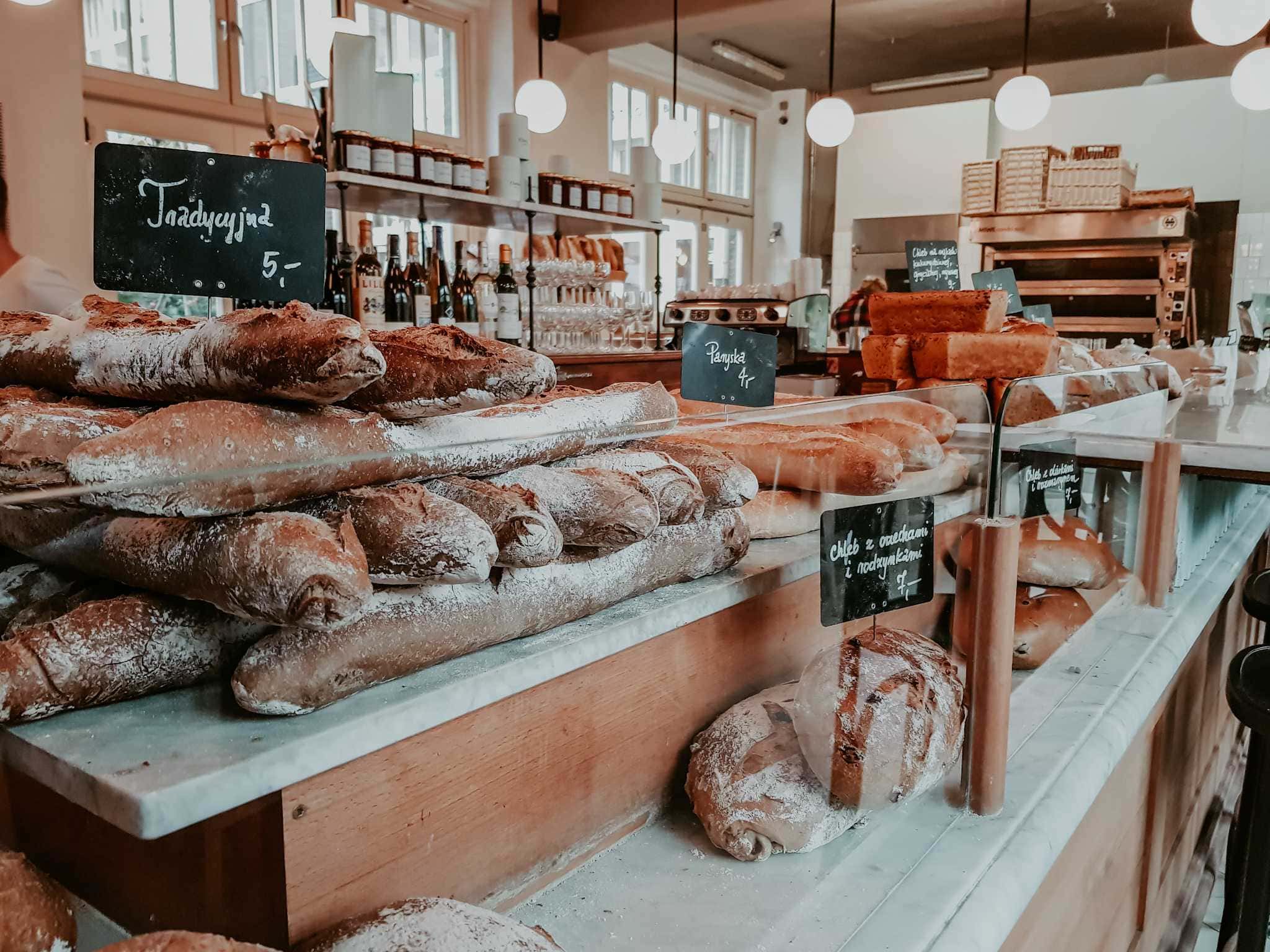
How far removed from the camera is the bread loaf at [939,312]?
7.34 feet

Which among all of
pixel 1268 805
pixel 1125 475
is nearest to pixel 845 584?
pixel 1125 475

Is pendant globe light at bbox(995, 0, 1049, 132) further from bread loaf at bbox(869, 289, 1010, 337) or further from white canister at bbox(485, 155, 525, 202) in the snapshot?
bread loaf at bbox(869, 289, 1010, 337)

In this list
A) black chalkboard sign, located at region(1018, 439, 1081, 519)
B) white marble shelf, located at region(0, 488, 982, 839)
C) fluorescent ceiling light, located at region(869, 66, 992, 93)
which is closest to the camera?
white marble shelf, located at region(0, 488, 982, 839)

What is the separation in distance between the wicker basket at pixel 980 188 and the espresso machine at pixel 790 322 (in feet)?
8.27

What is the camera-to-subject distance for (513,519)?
0.72 m

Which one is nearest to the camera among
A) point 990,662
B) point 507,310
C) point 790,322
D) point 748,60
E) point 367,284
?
point 990,662

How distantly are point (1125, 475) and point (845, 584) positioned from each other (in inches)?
35.0

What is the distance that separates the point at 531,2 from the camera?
5.96 m

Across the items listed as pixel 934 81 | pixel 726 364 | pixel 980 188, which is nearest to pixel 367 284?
pixel 726 364

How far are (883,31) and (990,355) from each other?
5734 mm

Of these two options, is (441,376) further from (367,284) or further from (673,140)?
(673,140)

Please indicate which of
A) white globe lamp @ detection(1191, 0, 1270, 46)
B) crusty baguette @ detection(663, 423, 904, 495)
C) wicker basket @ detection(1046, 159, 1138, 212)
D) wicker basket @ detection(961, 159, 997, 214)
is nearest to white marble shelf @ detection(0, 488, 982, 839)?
crusty baguette @ detection(663, 423, 904, 495)

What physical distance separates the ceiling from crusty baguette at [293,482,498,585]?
5.73m

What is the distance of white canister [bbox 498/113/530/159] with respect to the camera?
Result: 430 centimetres
